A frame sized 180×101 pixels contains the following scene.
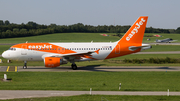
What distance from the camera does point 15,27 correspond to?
15325cm

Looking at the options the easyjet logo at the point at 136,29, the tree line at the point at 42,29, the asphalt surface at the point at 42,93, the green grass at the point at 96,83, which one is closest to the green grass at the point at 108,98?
the asphalt surface at the point at 42,93

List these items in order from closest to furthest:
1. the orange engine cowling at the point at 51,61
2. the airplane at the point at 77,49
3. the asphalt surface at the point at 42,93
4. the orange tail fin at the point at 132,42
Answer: the asphalt surface at the point at 42,93 → the orange engine cowling at the point at 51,61 → the airplane at the point at 77,49 → the orange tail fin at the point at 132,42

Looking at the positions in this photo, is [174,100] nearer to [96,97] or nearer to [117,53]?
[96,97]

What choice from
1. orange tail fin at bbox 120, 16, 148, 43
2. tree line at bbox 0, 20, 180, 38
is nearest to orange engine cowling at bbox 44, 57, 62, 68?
orange tail fin at bbox 120, 16, 148, 43

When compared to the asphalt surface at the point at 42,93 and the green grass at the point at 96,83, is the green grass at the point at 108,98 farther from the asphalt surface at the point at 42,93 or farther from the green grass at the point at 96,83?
the green grass at the point at 96,83

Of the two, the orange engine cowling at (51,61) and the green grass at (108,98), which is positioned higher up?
the orange engine cowling at (51,61)

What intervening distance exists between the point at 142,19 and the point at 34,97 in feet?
80.5

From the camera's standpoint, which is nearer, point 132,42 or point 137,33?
point 132,42

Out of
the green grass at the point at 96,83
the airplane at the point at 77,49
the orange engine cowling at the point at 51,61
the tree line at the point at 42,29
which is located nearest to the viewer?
the green grass at the point at 96,83

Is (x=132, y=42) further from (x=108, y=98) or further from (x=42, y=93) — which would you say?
(x=42, y=93)

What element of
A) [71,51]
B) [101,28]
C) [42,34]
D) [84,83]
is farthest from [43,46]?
[101,28]

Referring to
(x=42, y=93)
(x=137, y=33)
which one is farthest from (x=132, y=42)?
(x=42, y=93)

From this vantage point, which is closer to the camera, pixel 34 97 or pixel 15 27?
pixel 34 97

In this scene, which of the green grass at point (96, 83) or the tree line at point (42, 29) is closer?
the green grass at point (96, 83)
